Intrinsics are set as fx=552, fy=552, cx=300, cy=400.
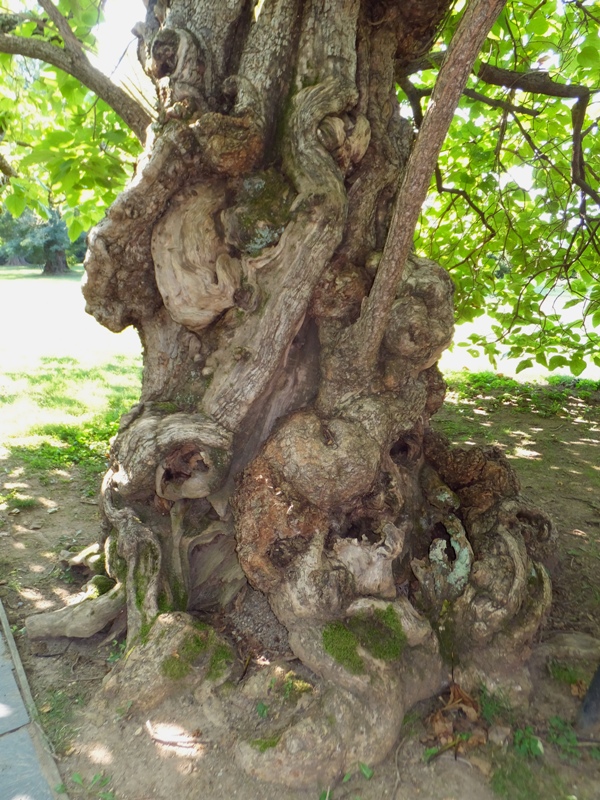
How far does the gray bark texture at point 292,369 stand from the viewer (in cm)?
301

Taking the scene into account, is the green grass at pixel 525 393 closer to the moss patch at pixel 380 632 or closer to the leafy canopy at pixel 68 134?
the moss patch at pixel 380 632

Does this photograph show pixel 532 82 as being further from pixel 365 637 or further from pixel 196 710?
pixel 196 710

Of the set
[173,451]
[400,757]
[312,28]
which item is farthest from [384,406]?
[312,28]

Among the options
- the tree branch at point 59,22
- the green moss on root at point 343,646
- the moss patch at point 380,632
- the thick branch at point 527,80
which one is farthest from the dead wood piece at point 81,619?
the thick branch at point 527,80

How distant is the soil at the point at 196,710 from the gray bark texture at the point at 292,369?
0.59ft

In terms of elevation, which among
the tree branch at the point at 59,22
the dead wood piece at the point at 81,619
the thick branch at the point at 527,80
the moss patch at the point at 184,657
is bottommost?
the dead wood piece at the point at 81,619

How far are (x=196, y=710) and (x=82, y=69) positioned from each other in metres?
4.03

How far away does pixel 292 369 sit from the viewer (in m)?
3.58

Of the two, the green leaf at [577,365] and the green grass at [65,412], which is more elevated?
the green leaf at [577,365]

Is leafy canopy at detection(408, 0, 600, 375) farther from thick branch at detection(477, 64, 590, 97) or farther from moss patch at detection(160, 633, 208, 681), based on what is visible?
moss patch at detection(160, 633, 208, 681)

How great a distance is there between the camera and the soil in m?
2.45

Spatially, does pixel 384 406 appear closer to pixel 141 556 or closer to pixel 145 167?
pixel 141 556

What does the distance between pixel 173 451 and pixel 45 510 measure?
7.70 ft

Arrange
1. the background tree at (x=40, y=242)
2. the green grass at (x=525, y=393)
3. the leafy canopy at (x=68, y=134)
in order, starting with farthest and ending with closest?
the background tree at (x=40, y=242) → the green grass at (x=525, y=393) → the leafy canopy at (x=68, y=134)
